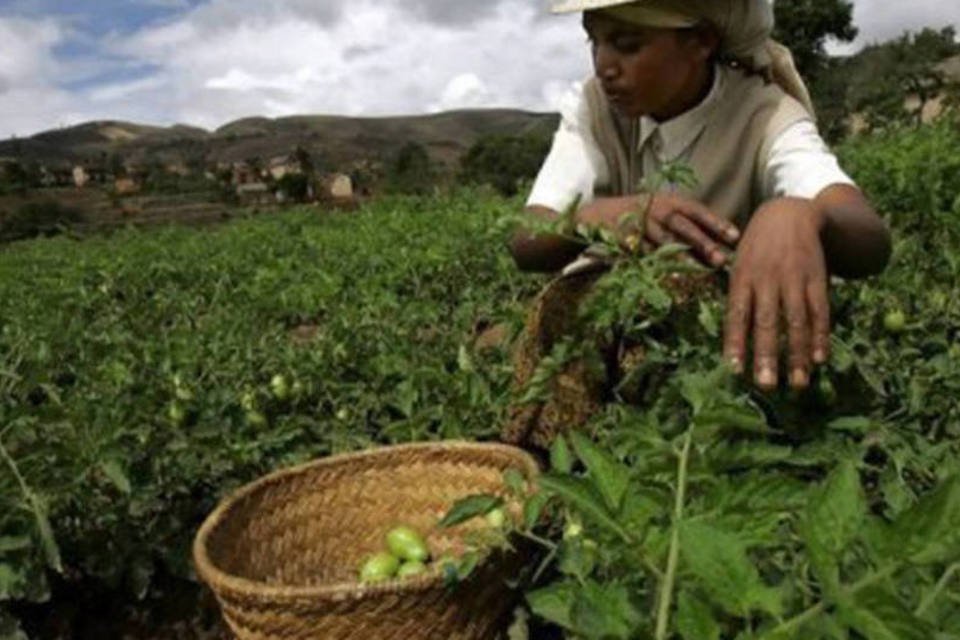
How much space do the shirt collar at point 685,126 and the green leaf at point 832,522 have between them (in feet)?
4.51

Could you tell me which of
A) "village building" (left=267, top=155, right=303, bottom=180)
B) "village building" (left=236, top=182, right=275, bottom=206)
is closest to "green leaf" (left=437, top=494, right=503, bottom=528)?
"village building" (left=236, top=182, right=275, bottom=206)

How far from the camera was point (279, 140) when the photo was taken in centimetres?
4741

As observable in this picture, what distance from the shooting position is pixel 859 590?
30.1 inches

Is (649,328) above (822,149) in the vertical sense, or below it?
below

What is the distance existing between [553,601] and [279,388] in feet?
6.46

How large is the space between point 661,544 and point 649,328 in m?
0.87

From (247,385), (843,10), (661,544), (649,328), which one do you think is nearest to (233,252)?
(247,385)

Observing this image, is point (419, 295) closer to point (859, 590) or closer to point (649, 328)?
point (649, 328)

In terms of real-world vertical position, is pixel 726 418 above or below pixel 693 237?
below

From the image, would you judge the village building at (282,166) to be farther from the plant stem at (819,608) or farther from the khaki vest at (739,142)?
the plant stem at (819,608)

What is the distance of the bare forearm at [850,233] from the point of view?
5.03 ft

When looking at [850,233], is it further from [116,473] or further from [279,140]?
[279,140]

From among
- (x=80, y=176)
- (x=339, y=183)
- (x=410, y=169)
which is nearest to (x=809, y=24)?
(x=410, y=169)

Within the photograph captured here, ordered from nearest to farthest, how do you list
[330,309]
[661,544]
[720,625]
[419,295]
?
[720,625] < [661,544] < [330,309] < [419,295]
